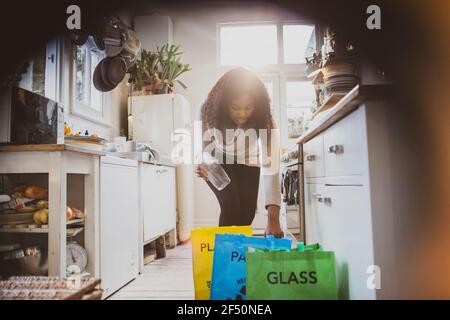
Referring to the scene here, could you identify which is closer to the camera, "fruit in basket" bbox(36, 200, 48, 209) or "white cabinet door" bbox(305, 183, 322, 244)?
"fruit in basket" bbox(36, 200, 48, 209)

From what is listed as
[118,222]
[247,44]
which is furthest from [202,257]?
[247,44]

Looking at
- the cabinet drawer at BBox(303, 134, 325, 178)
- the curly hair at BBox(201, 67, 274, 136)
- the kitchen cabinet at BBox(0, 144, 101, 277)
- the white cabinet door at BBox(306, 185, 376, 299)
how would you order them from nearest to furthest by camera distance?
the white cabinet door at BBox(306, 185, 376, 299)
the kitchen cabinet at BBox(0, 144, 101, 277)
the cabinet drawer at BBox(303, 134, 325, 178)
the curly hair at BBox(201, 67, 274, 136)

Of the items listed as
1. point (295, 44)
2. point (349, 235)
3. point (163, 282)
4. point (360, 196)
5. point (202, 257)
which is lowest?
point (163, 282)

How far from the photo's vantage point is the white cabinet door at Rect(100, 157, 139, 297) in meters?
1.34

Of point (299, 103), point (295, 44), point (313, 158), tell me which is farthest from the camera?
point (299, 103)

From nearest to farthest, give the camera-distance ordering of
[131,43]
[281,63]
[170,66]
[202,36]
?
[202,36] < [131,43] < [170,66] < [281,63]

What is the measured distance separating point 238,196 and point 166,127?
3.82ft

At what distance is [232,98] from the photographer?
1.48 m

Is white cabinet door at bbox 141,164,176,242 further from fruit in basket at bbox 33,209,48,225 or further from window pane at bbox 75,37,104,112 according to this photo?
fruit in basket at bbox 33,209,48,225

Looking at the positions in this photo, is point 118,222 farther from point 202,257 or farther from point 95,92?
point 95,92

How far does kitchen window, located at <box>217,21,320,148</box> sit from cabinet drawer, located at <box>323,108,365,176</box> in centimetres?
65

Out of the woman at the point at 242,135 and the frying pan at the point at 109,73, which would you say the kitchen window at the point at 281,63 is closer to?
the woman at the point at 242,135

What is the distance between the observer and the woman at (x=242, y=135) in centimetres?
142

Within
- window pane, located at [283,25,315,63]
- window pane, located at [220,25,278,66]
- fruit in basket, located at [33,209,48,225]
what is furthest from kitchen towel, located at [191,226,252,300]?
window pane, located at [283,25,315,63]
